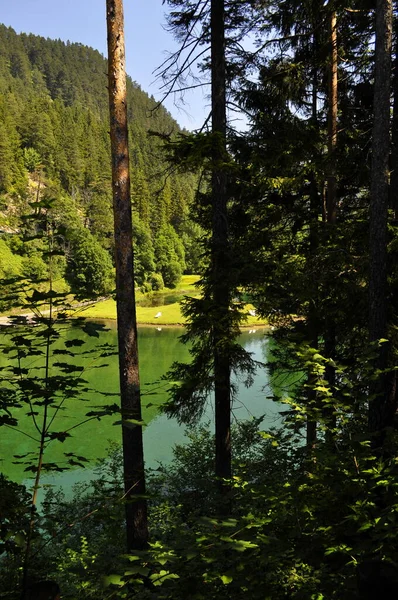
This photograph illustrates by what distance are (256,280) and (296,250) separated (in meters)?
2.79

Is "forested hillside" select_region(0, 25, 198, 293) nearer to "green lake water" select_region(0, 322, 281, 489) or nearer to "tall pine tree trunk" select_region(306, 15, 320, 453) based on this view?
"green lake water" select_region(0, 322, 281, 489)

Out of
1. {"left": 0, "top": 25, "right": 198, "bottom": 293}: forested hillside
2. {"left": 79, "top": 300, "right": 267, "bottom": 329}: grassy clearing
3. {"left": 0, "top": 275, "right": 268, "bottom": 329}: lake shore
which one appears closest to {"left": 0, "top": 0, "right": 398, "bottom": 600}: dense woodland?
{"left": 0, "top": 275, "right": 268, "bottom": 329}: lake shore

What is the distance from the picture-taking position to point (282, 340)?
140 inches

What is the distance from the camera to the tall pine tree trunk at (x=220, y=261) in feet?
22.1

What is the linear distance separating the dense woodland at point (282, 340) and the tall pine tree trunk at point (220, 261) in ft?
0.09

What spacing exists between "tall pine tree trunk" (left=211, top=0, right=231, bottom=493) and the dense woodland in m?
0.03

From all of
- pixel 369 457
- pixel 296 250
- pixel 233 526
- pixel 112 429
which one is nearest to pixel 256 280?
pixel 296 250

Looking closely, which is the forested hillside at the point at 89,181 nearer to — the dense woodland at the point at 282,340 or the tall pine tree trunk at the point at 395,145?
the dense woodland at the point at 282,340

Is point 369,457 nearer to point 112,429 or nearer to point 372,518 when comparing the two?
point 372,518

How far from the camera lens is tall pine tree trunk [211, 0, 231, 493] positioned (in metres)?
6.74

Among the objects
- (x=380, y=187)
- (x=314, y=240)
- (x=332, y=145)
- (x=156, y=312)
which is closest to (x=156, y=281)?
(x=156, y=312)

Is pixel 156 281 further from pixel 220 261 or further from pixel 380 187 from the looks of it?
pixel 380 187

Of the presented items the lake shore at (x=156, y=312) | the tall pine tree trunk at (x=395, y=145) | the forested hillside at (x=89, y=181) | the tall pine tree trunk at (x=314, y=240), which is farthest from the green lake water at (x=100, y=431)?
the forested hillside at (x=89, y=181)

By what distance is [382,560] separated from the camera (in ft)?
6.55
